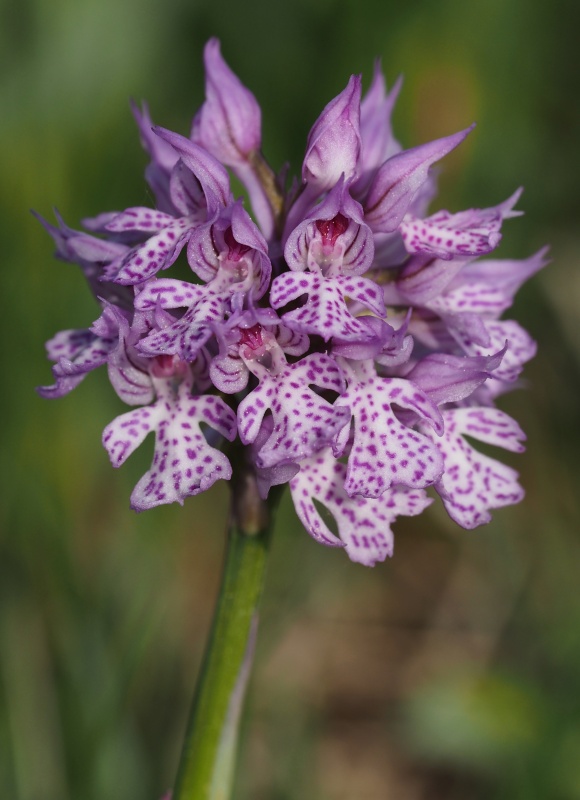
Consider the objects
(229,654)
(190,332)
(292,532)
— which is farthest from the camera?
(292,532)

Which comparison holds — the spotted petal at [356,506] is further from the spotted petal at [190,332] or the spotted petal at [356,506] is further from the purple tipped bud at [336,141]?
the purple tipped bud at [336,141]

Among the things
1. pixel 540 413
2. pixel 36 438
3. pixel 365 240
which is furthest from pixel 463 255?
pixel 540 413

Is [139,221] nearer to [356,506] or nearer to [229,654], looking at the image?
[356,506]

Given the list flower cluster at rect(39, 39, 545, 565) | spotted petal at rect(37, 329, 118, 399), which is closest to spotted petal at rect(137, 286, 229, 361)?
flower cluster at rect(39, 39, 545, 565)

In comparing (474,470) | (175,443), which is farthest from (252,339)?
(474,470)

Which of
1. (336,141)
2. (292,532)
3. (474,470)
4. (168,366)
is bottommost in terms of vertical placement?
(292,532)

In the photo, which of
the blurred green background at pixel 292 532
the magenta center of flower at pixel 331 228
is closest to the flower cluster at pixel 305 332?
the magenta center of flower at pixel 331 228

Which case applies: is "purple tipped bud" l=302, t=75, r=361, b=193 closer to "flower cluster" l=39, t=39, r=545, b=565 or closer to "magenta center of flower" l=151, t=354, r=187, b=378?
"flower cluster" l=39, t=39, r=545, b=565
